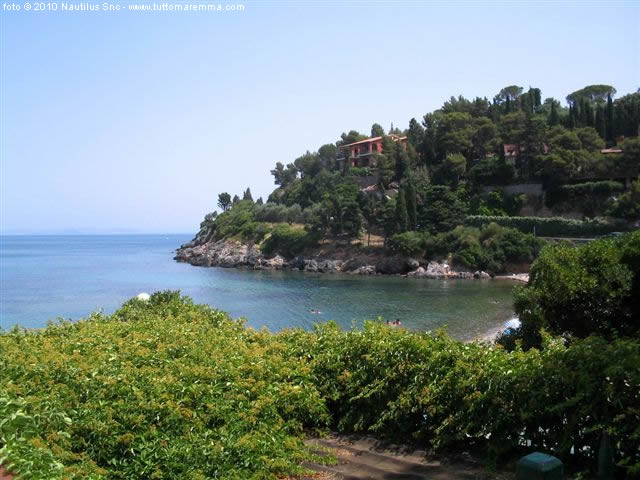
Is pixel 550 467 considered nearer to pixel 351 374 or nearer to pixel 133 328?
pixel 351 374

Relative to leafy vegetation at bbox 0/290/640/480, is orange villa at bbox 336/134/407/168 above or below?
above

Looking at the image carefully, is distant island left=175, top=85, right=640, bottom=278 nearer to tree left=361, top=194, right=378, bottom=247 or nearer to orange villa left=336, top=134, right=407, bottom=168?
tree left=361, top=194, right=378, bottom=247

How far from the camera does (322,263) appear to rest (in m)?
67.6

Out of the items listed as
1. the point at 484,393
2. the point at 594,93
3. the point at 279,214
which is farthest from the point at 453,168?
the point at 484,393

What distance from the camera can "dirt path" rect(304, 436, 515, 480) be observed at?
477cm

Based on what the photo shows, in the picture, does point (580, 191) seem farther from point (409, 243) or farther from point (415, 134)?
point (415, 134)

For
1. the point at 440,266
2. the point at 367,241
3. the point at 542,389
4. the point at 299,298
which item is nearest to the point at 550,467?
the point at 542,389

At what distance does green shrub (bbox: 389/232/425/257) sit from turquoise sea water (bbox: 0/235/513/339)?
4.38 metres

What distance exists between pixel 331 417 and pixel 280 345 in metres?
1.18

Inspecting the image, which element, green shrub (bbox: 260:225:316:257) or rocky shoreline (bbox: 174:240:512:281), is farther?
green shrub (bbox: 260:225:316:257)

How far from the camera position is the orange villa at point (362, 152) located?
9275 centimetres

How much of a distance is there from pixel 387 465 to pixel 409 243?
56.6m

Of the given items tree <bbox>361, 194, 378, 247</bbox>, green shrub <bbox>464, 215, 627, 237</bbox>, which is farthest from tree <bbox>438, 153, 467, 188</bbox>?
tree <bbox>361, 194, 378, 247</bbox>

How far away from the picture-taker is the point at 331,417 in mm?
6203
